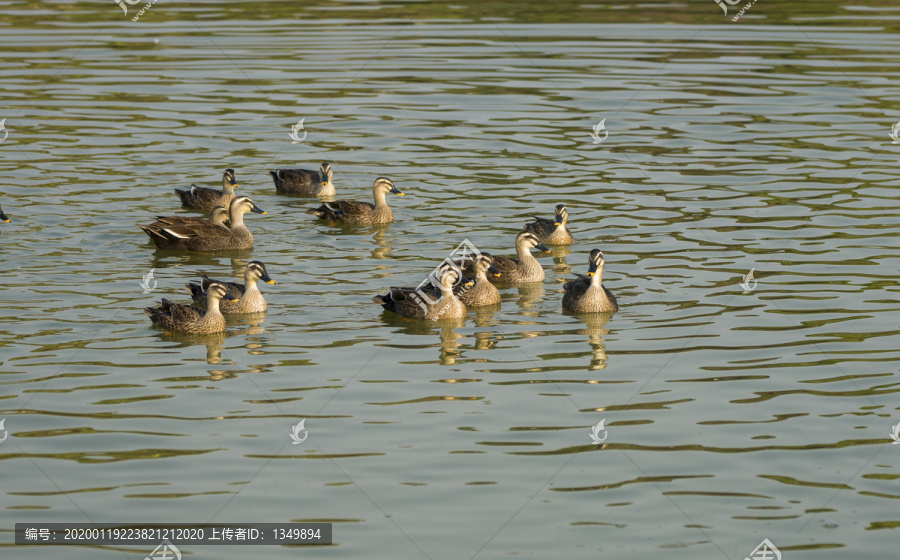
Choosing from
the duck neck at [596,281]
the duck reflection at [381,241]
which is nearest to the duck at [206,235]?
the duck reflection at [381,241]

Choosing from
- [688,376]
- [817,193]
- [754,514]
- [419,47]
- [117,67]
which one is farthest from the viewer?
[419,47]

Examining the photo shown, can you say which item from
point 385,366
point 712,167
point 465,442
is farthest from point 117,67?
point 465,442

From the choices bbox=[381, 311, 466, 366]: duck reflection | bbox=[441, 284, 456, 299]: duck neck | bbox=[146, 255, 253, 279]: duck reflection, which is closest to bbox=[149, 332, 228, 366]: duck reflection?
bbox=[381, 311, 466, 366]: duck reflection

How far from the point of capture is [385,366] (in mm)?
13852

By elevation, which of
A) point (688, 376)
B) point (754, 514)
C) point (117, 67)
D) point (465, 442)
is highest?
point (117, 67)

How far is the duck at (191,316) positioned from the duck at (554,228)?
5.15 meters

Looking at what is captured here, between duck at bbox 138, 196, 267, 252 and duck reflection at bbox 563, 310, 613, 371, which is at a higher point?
duck at bbox 138, 196, 267, 252

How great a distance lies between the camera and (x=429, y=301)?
1558 centimetres

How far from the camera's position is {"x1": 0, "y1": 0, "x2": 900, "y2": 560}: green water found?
1061 centimetres

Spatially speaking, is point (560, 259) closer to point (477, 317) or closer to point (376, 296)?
point (477, 317)

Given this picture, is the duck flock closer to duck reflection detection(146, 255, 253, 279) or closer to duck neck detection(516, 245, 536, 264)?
duck neck detection(516, 245, 536, 264)

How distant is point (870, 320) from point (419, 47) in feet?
74.5

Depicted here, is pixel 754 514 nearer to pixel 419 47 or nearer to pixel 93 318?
pixel 93 318
